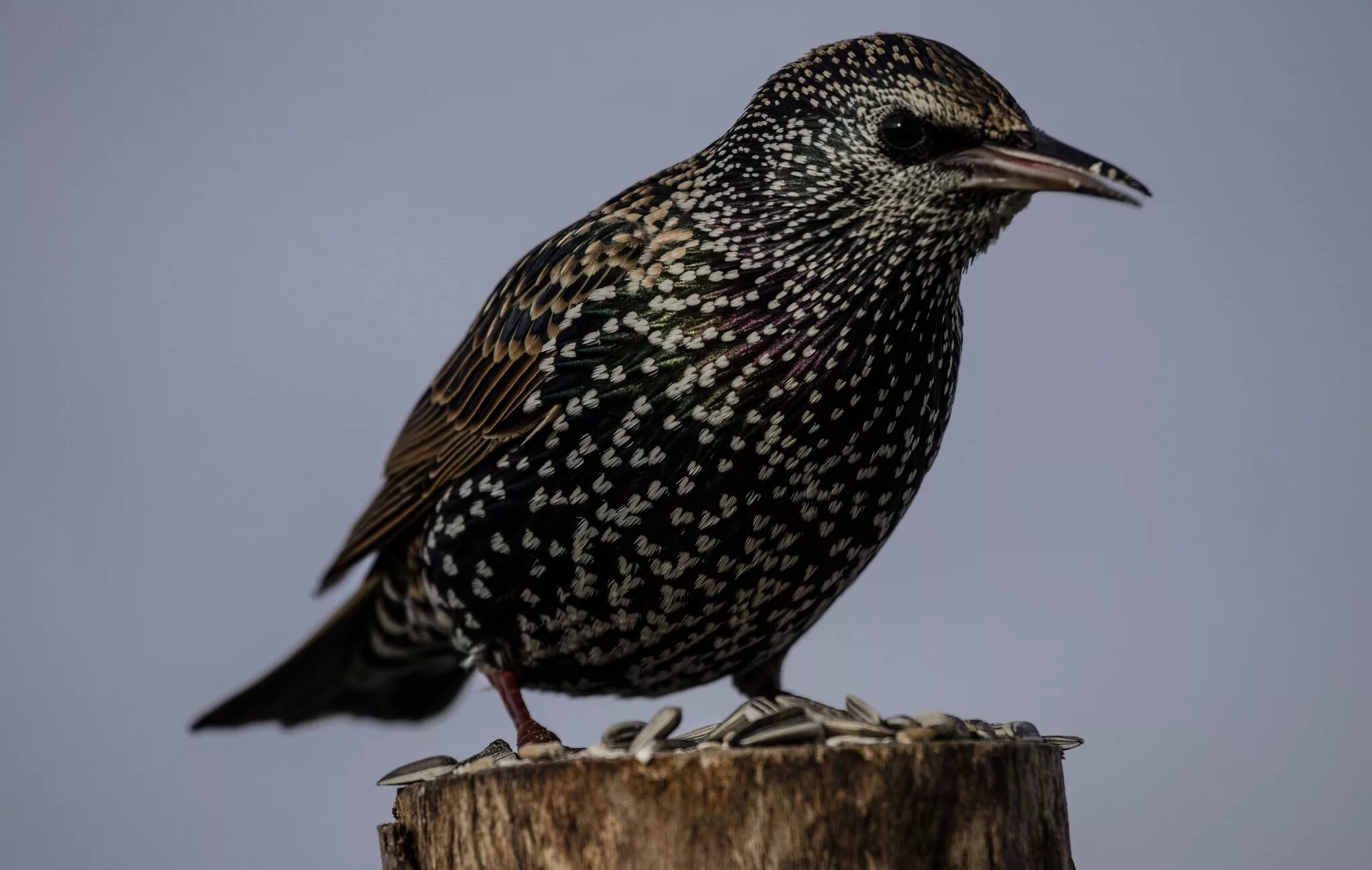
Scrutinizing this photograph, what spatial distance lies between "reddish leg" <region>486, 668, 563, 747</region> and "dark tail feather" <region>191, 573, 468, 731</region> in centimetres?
65

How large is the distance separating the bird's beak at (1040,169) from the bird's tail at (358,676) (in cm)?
196

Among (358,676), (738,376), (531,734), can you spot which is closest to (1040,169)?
(738,376)

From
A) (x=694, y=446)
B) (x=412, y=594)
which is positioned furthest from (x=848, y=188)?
(x=412, y=594)

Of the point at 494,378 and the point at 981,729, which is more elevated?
the point at 494,378

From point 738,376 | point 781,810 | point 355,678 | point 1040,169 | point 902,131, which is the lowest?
point 781,810

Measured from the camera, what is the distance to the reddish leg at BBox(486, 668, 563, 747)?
3416 millimetres

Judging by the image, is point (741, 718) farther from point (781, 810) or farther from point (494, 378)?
point (494, 378)

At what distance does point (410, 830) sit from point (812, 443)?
1052 millimetres

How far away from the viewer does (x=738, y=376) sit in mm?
Result: 2977

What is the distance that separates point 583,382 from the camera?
3119 millimetres

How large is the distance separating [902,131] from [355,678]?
2.29 metres

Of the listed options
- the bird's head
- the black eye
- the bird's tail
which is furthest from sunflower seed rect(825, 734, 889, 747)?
the bird's tail

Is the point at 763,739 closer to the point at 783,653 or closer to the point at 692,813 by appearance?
the point at 692,813

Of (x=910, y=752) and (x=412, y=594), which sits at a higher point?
(x=412, y=594)
